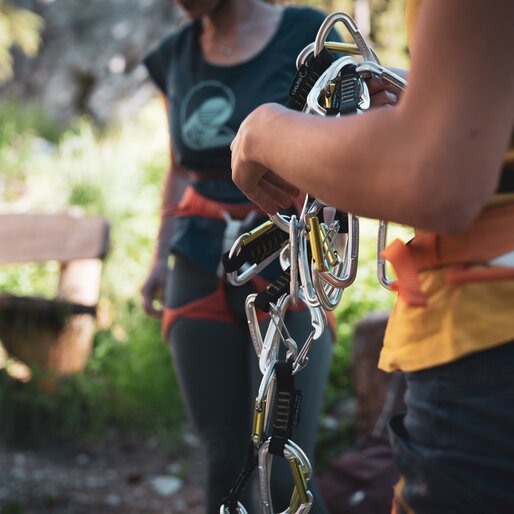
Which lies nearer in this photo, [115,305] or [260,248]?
[260,248]

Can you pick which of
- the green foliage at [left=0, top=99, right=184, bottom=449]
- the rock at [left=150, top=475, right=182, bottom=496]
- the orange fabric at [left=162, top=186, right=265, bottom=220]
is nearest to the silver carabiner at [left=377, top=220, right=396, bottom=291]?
the orange fabric at [left=162, top=186, right=265, bottom=220]

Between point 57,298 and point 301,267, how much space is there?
4.42 m

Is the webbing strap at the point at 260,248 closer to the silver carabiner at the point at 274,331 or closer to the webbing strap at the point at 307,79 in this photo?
the silver carabiner at the point at 274,331

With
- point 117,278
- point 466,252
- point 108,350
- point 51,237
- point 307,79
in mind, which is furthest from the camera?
point 117,278

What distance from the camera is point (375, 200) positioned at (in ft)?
2.97

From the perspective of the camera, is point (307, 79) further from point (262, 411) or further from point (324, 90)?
point (262, 411)

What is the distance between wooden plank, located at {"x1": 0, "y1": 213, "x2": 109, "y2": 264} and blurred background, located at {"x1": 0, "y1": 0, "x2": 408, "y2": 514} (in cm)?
4

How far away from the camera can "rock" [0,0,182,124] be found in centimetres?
1403

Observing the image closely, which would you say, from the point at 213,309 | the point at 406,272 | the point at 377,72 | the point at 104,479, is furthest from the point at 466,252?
the point at 104,479

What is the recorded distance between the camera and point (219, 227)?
2.42 meters

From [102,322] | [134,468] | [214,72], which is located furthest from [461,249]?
[102,322]

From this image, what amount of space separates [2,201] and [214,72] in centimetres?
620

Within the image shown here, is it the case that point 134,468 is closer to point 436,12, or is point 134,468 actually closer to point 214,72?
point 214,72

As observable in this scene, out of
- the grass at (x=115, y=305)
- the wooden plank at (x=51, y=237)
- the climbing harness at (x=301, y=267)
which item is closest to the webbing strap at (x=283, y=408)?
the climbing harness at (x=301, y=267)
